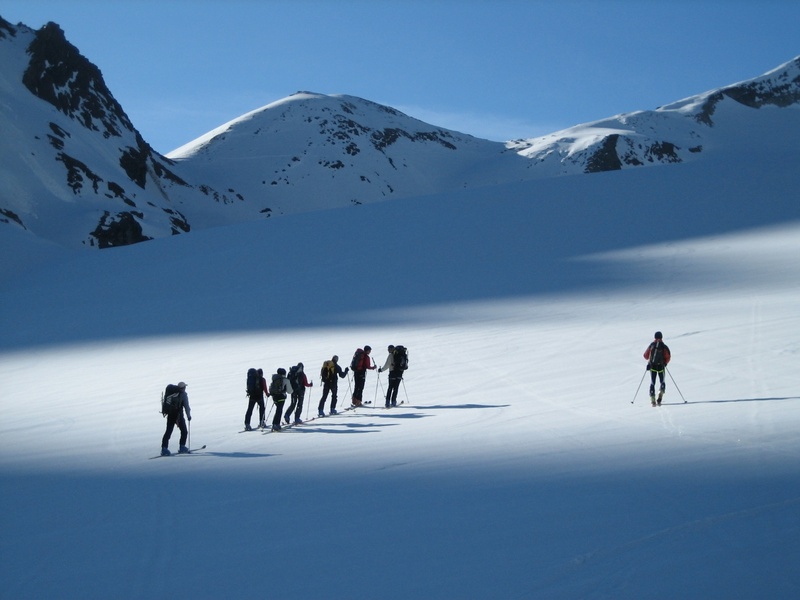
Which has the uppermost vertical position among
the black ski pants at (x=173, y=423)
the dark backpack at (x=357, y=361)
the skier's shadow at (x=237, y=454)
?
the dark backpack at (x=357, y=361)

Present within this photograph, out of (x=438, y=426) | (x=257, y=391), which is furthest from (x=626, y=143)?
(x=438, y=426)

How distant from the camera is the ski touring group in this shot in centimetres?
1052

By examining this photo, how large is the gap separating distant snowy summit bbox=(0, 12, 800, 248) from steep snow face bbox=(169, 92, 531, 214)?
339mm

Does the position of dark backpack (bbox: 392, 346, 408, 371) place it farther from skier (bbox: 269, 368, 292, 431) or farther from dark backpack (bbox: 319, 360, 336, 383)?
skier (bbox: 269, 368, 292, 431)

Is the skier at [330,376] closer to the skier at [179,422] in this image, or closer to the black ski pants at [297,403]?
the black ski pants at [297,403]

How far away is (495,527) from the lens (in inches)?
247

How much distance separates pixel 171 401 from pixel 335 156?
371 feet

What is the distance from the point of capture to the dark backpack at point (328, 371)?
41.8 feet

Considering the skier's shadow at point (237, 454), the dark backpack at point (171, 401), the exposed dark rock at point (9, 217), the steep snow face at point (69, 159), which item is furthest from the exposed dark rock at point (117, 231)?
the skier's shadow at point (237, 454)

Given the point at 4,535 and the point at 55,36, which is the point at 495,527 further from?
the point at 55,36

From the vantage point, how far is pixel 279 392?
11766 millimetres

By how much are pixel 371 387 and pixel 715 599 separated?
39.8ft

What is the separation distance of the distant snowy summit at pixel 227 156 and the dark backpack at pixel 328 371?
115ft

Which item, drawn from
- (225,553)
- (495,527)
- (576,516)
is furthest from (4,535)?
(576,516)
